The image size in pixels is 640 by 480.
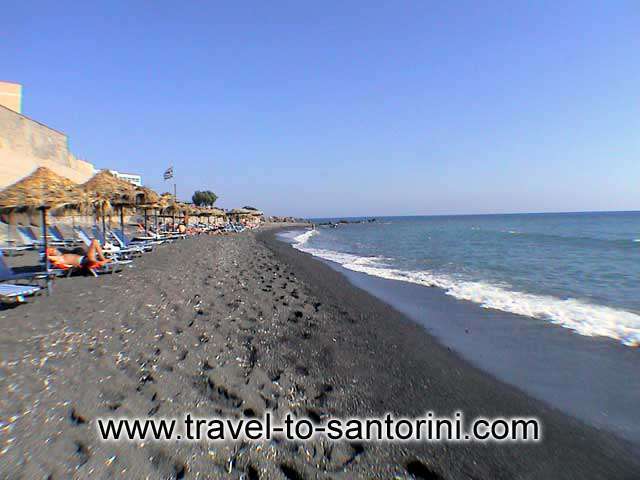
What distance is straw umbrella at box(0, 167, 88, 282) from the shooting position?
6.46m

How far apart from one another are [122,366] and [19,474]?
5.19 ft

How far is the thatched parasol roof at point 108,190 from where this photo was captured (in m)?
9.84

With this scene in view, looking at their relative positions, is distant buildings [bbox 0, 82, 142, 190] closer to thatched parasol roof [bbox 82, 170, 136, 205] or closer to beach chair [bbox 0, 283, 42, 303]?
thatched parasol roof [bbox 82, 170, 136, 205]

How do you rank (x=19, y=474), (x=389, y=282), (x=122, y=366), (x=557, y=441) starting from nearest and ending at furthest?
(x=19, y=474), (x=557, y=441), (x=122, y=366), (x=389, y=282)

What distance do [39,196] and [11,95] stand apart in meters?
38.3

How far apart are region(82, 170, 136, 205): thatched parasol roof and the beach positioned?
4.49 metres

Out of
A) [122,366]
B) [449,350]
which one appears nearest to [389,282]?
[449,350]

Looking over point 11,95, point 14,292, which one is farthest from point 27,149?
point 14,292

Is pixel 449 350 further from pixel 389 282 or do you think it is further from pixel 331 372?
pixel 389 282

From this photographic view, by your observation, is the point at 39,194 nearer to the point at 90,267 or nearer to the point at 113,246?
the point at 90,267

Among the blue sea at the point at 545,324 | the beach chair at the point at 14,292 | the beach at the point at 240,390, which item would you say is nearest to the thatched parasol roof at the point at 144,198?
the beach at the point at 240,390

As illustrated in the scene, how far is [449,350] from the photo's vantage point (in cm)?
524

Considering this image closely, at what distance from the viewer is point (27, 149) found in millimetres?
26516

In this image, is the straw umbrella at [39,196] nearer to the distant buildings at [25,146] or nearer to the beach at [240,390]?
the beach at [240,390]
